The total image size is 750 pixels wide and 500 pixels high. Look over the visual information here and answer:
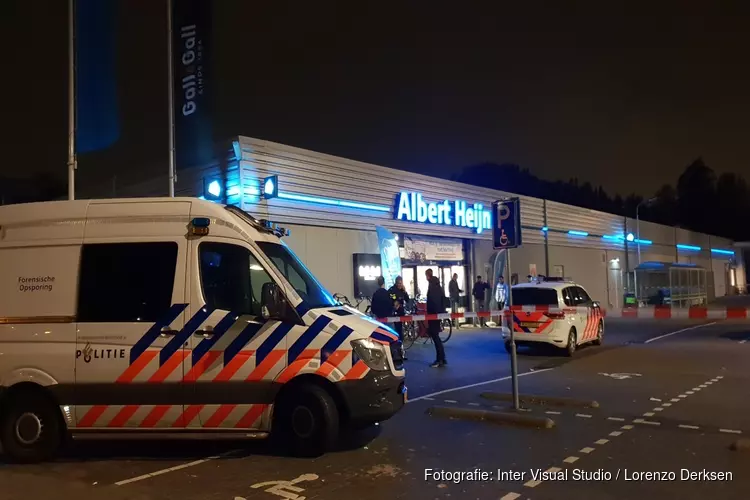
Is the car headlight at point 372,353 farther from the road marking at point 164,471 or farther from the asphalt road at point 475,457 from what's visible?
the road marking at point 164,471

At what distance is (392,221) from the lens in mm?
20156

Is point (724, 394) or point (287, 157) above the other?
point (287, 157)

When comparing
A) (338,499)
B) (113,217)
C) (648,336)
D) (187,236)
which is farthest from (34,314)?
(648,336)

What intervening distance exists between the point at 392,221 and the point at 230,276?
44.8ft

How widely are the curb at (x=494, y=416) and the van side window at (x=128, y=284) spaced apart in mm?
4058

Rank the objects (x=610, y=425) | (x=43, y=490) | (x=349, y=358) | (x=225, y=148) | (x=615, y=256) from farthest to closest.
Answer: (x=615, y=256)
(x=225, y=148)
(x=610, y=425)
(x=349, y=358)
(x=43, y=490)

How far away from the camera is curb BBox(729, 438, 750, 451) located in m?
6.55

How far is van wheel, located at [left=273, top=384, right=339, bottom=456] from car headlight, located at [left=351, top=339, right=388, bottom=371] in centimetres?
57

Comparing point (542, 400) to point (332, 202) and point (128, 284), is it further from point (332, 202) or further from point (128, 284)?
point (332, 202)

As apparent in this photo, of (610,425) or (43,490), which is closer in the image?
(43,490)

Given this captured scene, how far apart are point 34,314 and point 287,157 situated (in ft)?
34.4

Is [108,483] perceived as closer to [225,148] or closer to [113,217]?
[113,217]

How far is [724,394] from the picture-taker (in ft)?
31.9

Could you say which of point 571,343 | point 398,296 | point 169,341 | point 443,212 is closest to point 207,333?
point 169,341
